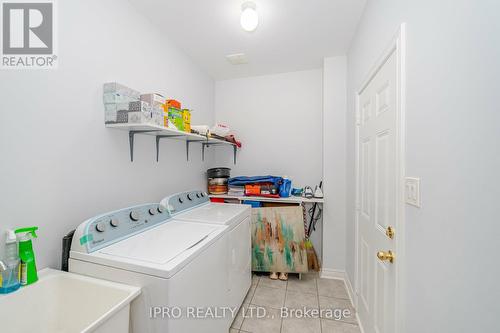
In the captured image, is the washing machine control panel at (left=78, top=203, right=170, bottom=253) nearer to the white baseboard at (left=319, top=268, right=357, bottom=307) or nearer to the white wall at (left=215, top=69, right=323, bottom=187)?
the white wall at (left=215, top=69, right=323, bottom=187)

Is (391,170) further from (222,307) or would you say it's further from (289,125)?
(289,125)

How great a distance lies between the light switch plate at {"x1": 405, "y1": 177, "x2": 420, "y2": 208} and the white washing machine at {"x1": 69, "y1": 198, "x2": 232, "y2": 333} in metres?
1.07

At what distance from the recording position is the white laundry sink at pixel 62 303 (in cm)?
86

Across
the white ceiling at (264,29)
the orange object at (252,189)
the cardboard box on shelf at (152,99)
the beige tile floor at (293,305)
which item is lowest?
the beige tile floor at (293,305)

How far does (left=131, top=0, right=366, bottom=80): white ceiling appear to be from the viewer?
163 cm

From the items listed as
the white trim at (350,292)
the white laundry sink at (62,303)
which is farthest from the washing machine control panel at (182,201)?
the white trim at (350,292)

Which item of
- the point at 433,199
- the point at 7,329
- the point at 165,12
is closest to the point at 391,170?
the point at 433,199

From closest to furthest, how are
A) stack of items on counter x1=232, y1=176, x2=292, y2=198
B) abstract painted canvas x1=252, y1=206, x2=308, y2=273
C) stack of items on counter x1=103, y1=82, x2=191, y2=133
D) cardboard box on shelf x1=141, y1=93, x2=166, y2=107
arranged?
stack of items on counter x1=103, y1=82, x2=191, y2=133
cardboard box on shelf x1=141, y1=93, x2=166, y2=107
abstract painted canvas x1=252, y1=206, x2=308, y2=273
stack of items on counter x1=232, y1=176, x2=292, y2=198

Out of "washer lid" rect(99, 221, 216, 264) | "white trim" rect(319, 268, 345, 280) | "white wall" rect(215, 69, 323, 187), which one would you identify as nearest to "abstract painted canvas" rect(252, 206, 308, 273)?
"white trim" rect(319, 268, 345, 280)

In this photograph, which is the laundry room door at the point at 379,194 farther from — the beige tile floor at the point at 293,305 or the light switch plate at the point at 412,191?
the beige tile floor at the point at 293,305

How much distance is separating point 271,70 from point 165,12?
4.73ft

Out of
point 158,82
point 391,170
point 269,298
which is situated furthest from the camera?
point 269,298

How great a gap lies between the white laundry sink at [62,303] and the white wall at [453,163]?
1188mm

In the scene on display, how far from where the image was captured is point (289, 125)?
2.82 m
